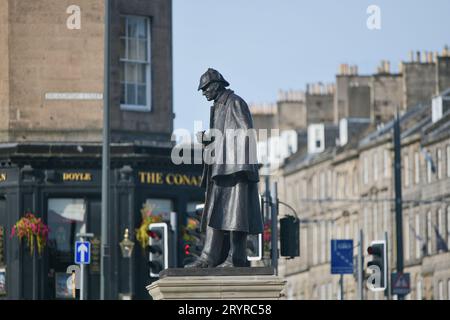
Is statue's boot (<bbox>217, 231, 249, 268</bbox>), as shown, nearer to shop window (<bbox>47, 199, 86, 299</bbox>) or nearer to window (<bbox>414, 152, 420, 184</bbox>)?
shop window (<bbox>47, 199, 86, 299</bbox>)

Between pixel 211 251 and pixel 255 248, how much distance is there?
971 cm

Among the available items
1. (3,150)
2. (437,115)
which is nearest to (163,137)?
(3,150)

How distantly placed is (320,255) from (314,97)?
11.1 m

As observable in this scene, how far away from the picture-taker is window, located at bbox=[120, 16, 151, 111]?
54.2 metres

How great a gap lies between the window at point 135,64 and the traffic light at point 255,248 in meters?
14.8

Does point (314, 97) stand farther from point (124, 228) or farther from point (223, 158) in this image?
point (223, 158)

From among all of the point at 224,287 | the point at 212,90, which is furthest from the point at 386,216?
the point at 224,287

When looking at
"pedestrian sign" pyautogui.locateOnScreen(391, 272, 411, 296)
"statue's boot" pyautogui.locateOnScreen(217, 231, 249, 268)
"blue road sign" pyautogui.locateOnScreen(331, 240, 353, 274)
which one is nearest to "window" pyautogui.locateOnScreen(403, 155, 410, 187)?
"blue road sign" pyautogui.locateOnScreen(331, 240, 353, 274)

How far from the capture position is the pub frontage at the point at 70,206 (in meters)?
52.3

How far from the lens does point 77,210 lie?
53.2 metres

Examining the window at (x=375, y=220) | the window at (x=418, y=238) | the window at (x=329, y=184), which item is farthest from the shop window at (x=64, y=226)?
the window at (x=329, y=184)

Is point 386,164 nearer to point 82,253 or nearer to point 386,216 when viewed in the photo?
point 386,216

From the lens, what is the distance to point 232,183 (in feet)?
97.1
